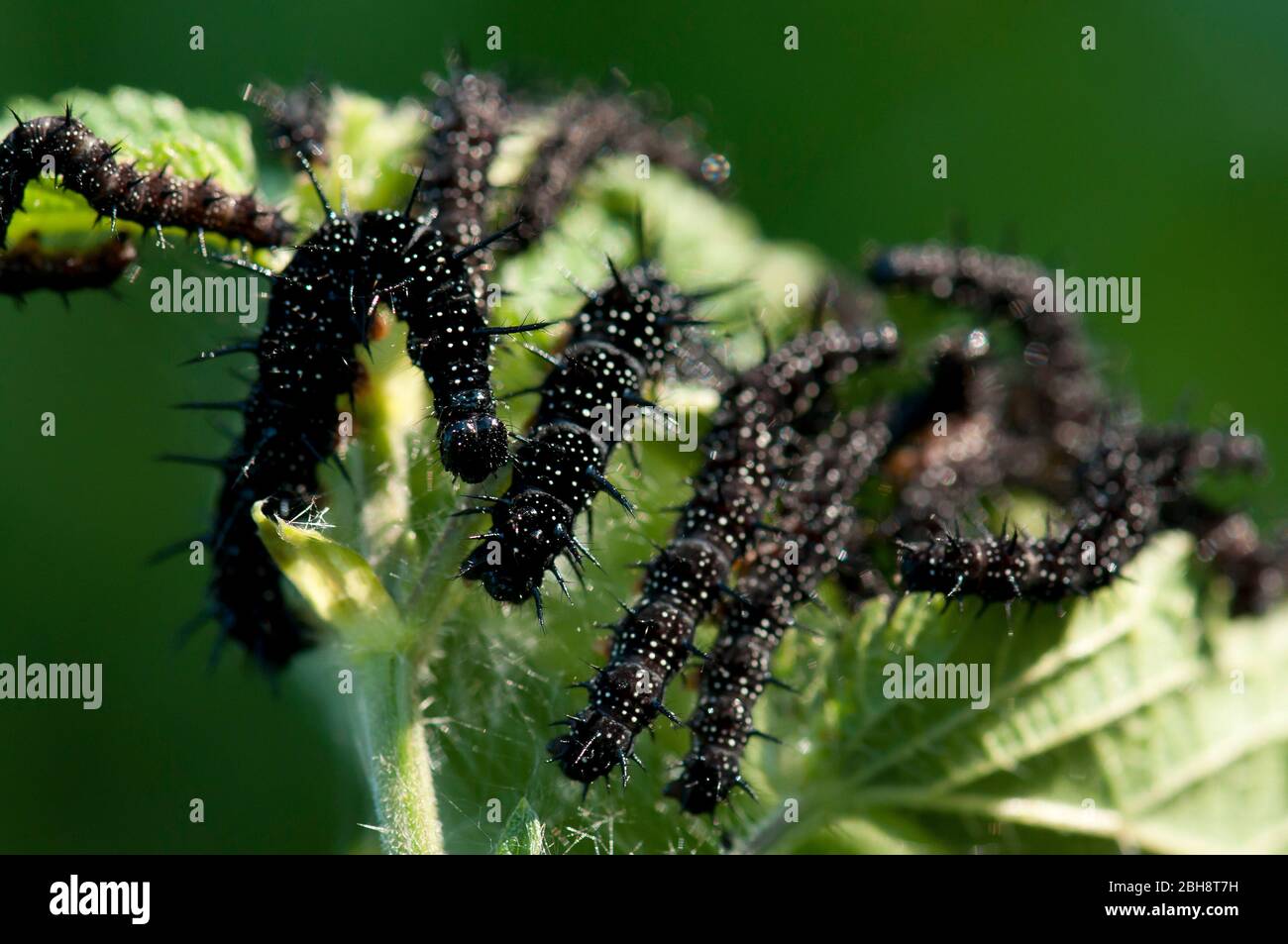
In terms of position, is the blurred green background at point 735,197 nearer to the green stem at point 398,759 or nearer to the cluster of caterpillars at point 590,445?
the cluster of caterpillars at point 590,445

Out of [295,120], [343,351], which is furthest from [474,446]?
[295,120]

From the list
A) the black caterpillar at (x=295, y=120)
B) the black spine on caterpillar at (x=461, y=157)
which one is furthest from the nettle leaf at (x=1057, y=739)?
the black caterpillar at (x=295, y=120)

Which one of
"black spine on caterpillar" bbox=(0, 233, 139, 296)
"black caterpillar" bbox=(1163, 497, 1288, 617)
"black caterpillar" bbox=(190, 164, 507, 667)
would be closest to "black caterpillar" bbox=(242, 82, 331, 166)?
"black spine on caterpillar" bbox=(0, 233, 139, 296)

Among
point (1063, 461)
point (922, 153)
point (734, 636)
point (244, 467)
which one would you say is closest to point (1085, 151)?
point (922, 153)

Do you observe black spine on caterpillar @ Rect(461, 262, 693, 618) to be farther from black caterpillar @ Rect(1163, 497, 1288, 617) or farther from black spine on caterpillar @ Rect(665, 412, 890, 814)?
black caterpillar @ Rect(1163, 497, 1288, 617)

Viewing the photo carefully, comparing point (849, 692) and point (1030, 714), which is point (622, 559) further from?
point (1030, 714)

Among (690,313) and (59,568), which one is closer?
(690,313)
